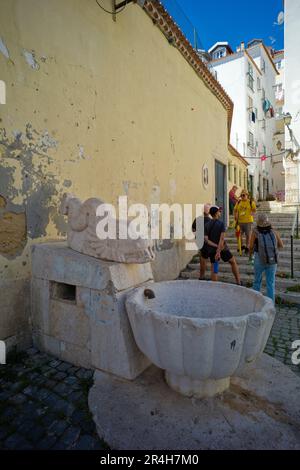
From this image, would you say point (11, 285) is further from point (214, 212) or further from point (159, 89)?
point (159, 89)

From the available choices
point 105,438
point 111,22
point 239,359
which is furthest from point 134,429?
point 111,22

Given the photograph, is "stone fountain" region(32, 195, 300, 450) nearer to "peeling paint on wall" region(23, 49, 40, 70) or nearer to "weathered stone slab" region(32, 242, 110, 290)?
"weathered stone slab" region(32, 242, 110, 290)

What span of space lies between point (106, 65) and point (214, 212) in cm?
309

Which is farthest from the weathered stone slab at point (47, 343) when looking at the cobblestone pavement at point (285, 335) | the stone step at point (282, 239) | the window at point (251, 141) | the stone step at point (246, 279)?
the window at point (251, 141)

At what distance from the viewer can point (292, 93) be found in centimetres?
1360

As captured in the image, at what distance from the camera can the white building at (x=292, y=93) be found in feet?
43.0

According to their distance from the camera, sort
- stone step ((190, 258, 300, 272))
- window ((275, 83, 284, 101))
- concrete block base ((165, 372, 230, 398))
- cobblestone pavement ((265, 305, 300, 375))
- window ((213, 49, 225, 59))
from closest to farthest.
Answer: concrete block base ((165, 372, 230, 398)) < cobblestone pavement ((265, 305, 300, 375)) < stone step ((190, 258, 300, 272)) < window ((213, 49, 225, 59)) < window ((275, 83, 284, 101))

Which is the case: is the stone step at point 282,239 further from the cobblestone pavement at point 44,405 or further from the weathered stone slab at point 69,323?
the cobblestone pavement at point 44,405

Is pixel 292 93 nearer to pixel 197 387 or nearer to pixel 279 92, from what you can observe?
pixel 197 387

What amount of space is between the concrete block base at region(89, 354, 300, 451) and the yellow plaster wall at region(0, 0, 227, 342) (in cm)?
172

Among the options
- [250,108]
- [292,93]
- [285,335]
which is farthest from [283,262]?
[250,108]

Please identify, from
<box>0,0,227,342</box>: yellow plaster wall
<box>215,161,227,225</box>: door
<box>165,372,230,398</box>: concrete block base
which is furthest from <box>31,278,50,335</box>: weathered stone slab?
<box>215,161,227,225</box>: door

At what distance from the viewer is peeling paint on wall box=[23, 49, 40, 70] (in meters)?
3.03
